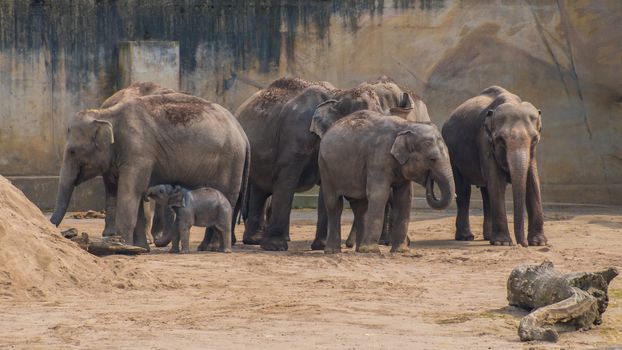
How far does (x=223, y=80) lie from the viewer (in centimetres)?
2147

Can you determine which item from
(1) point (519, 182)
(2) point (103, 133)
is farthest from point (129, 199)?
(1) point (519, 182)

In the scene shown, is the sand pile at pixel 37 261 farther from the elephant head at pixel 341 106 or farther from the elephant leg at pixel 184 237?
the elephant head at pixel 341 106

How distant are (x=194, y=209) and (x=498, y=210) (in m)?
3.69

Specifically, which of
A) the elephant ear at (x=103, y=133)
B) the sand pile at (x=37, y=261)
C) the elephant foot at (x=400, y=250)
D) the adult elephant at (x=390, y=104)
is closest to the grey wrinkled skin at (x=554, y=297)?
the sand pile at (x=37, y=261)

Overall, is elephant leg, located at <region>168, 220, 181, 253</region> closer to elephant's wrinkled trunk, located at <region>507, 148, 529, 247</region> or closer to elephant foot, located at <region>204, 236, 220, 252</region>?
elephant foot, located at <region>204, 236, 220, 252</region>

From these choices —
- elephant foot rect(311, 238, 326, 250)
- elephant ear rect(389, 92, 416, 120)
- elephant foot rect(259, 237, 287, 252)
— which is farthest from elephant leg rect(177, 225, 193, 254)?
elephant ear rect(389, 92, 416, 120)

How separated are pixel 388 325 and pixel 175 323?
4.84 feet

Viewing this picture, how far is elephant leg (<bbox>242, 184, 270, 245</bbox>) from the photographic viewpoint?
59.3 ft

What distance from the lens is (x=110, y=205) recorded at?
54.2 ft

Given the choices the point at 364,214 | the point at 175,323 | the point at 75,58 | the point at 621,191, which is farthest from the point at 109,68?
the point at 175,323

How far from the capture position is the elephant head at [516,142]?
1702 cm

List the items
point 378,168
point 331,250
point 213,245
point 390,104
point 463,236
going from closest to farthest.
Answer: point 378,168 < point 331,250 < point 213,245 < point 390,104 < point 463,236

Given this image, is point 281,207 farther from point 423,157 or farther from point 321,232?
point 423,157

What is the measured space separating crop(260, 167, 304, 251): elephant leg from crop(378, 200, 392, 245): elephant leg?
1046mm
